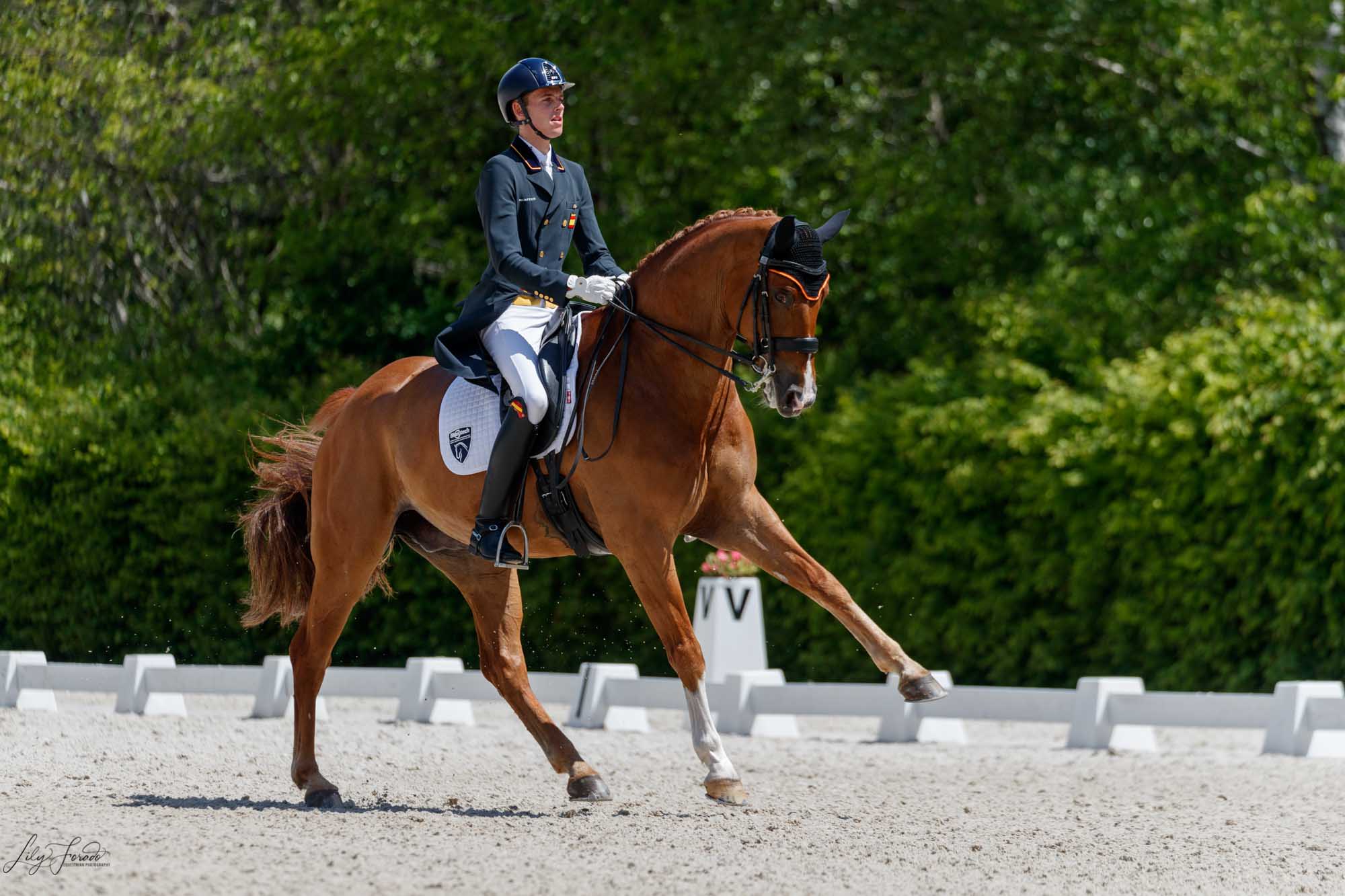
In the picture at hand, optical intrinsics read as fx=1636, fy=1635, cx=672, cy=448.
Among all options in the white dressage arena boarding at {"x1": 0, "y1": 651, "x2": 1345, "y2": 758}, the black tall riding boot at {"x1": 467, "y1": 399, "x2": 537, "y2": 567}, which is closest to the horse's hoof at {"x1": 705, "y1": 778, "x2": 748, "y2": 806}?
the black tall riding boot at {"x1": 467, "y1": 399, "x2": 537, "y2": 567}

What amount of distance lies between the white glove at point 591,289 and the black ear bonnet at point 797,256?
2.37 feet

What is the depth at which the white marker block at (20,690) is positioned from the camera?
11.8 meters

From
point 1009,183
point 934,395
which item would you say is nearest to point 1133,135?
point 1009,183

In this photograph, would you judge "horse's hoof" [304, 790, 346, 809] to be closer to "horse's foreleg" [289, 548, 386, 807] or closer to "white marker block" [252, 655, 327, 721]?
"horse's foreleg" [289, 548, 386, 807]

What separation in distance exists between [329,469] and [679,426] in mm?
2007

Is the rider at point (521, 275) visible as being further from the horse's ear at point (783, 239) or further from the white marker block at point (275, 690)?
the white marker block at point (275, 690)

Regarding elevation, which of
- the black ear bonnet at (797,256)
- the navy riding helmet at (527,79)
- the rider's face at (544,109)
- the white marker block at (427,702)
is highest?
the navy riding helmet at (527,79)

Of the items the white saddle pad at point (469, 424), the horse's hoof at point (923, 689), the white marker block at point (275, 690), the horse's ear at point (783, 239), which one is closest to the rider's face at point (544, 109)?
the white saddle pad at point (469, 424)

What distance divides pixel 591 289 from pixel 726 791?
2.06m

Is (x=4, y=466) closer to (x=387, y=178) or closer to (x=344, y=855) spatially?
(x=387, y=178)

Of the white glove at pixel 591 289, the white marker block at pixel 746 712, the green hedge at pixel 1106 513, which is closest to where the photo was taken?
the white glove at pixel 591 289

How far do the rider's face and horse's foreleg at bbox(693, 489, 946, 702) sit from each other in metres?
1.76

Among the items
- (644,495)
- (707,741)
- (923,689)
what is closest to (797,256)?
(644,495)

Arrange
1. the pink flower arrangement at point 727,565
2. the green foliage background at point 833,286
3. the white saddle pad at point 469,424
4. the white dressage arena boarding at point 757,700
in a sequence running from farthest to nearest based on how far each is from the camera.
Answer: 1. the pink flower arrangement at point 727,565
2. the green foliage background at point 833,286
3. the white dressage arena boarding at point 757,700
4. the white saddle pad at point 469,424
